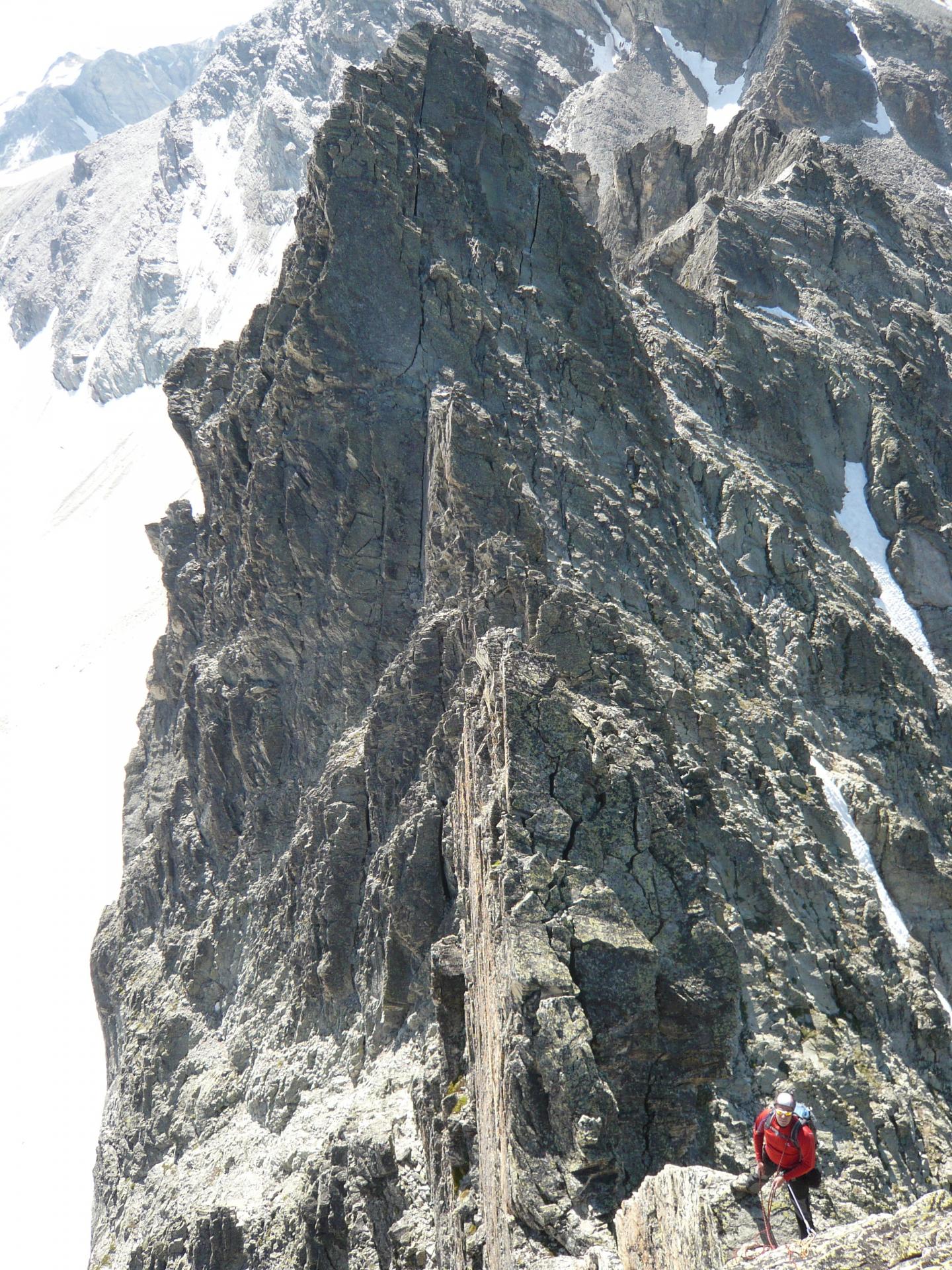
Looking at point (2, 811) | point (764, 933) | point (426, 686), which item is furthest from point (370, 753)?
point (2, 811)

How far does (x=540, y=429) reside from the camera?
3081 centimetres

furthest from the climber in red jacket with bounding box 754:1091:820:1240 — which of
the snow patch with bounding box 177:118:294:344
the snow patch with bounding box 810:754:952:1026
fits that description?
the snow patch with bounding box 177:118:294:344

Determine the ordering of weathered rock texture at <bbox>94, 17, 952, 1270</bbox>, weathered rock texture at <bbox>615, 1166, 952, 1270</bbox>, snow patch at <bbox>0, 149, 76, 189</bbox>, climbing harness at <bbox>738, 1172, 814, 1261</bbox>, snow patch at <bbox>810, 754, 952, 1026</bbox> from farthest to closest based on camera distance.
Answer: snow patch at <bbox>0, 149, 76, 189</bbox>
snow patch at <bbox>810, 754, 952, 1026</bbox>
weathered rock texture at <bbox>94, 17, 952, 1270</bbox>
climbing harness at <bbox>738, 1172, 814, 1261</bbox>
weathered rock texture at <bbox>615, 1166, 952, 1270</bbox>

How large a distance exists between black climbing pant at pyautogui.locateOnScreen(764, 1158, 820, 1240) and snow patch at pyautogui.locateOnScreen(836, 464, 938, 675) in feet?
101

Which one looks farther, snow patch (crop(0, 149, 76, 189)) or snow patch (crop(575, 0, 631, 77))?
snow patch (crop(0, 149, 76, 189))

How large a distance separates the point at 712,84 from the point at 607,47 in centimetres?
1248

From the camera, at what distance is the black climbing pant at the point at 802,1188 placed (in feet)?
38.0

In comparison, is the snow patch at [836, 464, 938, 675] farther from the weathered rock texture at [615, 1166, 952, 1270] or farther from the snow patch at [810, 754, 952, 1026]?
the weathered rock texture at [615, 1166, 952, 1270]

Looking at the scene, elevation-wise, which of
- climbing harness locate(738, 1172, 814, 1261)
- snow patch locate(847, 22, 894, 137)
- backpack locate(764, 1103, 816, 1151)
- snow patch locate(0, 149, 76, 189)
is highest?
snow patch locate(0, 149, 76, 189)

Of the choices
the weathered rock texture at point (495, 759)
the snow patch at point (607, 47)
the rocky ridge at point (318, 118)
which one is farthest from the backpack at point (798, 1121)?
the snow patch at point (607, 47)

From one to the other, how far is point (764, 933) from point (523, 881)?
7.89 metres

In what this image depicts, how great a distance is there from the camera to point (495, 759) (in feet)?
60.6

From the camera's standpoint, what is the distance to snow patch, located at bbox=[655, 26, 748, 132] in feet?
293

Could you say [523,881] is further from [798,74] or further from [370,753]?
[798,74]
